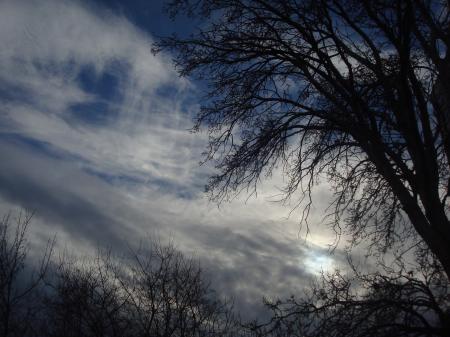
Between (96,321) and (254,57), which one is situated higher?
(254,57)

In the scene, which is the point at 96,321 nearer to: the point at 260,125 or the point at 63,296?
the point at 63,296

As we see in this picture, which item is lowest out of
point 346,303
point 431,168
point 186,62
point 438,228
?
point 346,303

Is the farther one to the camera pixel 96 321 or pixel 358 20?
pixel 96 321

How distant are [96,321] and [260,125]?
9709 millimetres

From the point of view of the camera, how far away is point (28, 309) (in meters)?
12.4

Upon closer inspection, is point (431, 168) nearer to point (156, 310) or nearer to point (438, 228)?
point (438, 228)

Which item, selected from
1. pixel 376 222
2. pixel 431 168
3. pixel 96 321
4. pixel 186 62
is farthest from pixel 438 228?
pixel 96 321

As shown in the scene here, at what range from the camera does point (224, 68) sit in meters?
6.69

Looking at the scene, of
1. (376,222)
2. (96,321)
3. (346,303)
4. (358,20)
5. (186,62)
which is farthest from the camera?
(96,321)

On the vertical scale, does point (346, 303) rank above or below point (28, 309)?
below

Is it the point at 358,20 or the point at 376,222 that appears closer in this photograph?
the point at 358,20

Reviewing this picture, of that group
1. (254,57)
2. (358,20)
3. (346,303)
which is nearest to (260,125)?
(254,57)

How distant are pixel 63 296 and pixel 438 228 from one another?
1243 cm

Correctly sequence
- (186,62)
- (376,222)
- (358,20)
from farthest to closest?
1. (376,222)
2. (186,62)
3. (358,20)
